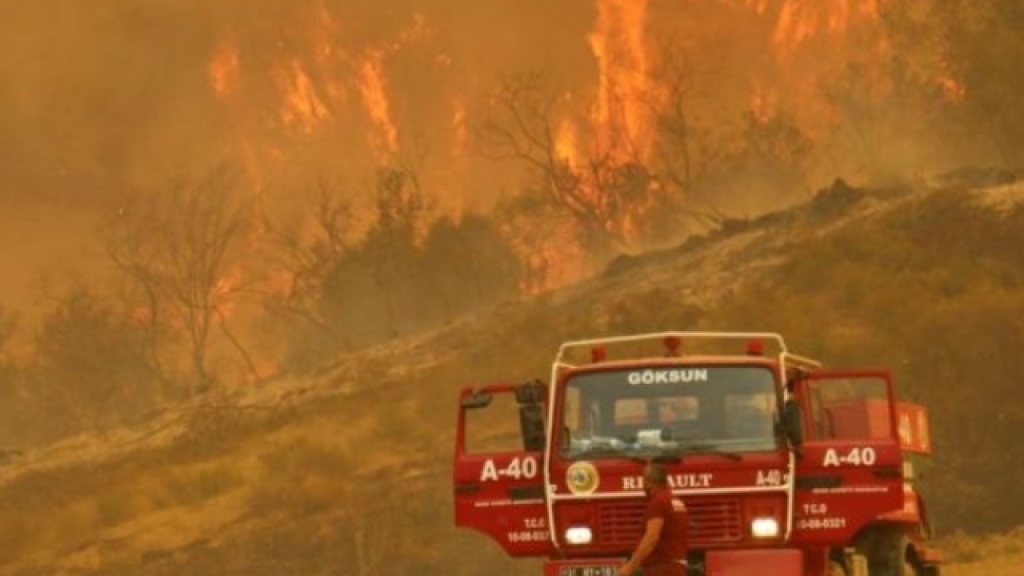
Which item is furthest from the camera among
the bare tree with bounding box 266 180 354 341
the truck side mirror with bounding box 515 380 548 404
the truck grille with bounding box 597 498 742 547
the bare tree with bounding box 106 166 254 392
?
the bare tree with bounding box 106 166 254 392

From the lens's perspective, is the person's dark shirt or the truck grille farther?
the truck grille

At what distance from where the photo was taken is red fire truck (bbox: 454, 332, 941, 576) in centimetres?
1667

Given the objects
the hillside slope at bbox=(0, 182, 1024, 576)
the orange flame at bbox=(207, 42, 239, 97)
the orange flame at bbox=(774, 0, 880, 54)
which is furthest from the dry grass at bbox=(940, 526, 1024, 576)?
the orange flame at bbox=(207, 42, 239, 97)

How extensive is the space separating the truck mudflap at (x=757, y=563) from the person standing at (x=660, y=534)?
40.7 inches

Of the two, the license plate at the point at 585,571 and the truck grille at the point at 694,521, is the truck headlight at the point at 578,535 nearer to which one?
the truck grille at the point at 694,521

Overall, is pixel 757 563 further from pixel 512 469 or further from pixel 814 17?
pixel 814 17

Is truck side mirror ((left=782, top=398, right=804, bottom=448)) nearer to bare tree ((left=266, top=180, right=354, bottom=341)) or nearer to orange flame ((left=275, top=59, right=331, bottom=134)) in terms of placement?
bare tree ((left=266, top=180, right=354, bottom=341))

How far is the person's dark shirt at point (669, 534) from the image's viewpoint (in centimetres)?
1516

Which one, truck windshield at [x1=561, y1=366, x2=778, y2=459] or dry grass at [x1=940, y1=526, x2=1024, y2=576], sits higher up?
truck windshield at [x1=561, y1=366, x2=778, y2=459]

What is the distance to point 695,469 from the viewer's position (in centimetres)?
1667

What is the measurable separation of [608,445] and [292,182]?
73.2 meters

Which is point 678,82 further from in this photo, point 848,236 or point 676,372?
point 676,372

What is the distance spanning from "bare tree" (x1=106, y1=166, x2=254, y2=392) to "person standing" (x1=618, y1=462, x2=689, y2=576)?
56.5 meters

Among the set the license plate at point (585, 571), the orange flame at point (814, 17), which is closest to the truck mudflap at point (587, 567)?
the license plate at point (585, 571)
